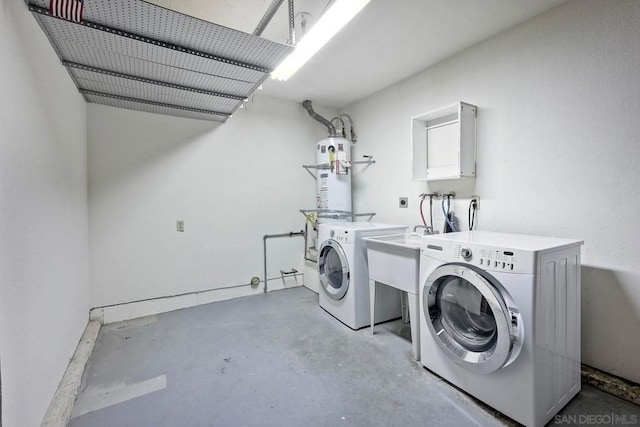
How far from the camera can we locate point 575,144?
192cm

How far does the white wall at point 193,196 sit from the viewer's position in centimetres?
285

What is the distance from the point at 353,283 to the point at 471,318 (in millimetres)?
1033

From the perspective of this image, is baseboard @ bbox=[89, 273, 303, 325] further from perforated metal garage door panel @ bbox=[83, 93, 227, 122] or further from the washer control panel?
→ the washer control panel

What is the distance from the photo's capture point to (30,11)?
145cm

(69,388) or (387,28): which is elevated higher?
(387,28)

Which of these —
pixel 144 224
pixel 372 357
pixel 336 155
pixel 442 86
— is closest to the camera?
pixel 372 357

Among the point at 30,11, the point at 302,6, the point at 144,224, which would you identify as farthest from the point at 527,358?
the point at 144,224

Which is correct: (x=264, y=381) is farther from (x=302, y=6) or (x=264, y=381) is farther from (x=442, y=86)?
(x=442, y=86)

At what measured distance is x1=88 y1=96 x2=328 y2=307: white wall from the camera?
2.85 m

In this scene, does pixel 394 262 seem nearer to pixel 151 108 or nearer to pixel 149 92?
pixel 149 92

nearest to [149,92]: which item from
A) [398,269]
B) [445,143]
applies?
[398,269]

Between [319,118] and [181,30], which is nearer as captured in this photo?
[181,30]

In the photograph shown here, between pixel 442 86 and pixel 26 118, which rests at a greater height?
pixel 442 86

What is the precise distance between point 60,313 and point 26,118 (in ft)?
3.95
